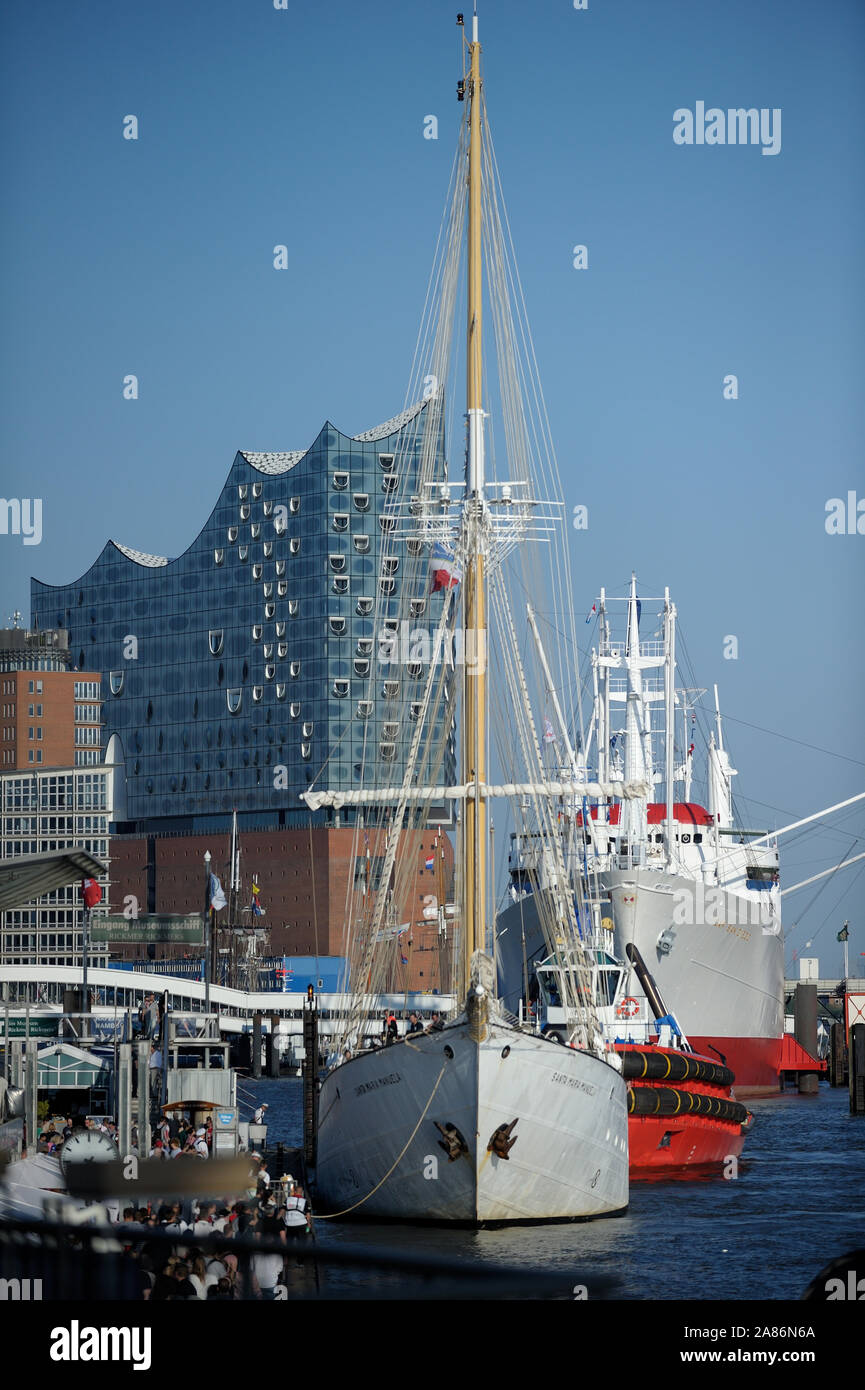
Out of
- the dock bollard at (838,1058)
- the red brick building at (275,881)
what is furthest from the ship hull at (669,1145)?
the red brick building at (275,881)

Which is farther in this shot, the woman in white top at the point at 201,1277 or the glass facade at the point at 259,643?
the glass facade at the point at 259,643

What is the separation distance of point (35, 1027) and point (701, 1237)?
40.3 metres

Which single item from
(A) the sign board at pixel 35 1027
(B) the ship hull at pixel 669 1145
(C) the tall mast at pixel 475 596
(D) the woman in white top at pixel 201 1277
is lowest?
(B) the ship hull at pixel 669 1145

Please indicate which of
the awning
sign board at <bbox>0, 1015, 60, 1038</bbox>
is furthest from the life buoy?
the awning

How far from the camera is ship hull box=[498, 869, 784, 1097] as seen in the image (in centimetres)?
6969

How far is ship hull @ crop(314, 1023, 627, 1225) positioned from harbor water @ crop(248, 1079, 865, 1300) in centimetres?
47

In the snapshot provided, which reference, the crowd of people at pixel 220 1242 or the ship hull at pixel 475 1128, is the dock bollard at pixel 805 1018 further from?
the crowd of people at pixel 220 1242

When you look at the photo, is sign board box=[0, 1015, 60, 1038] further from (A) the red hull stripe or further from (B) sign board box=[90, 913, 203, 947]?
(A) the red hull stripe

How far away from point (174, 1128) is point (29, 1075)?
249 inches

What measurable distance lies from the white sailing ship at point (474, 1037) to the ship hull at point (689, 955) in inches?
1139

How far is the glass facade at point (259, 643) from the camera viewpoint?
151 m

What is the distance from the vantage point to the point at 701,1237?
116 ft
